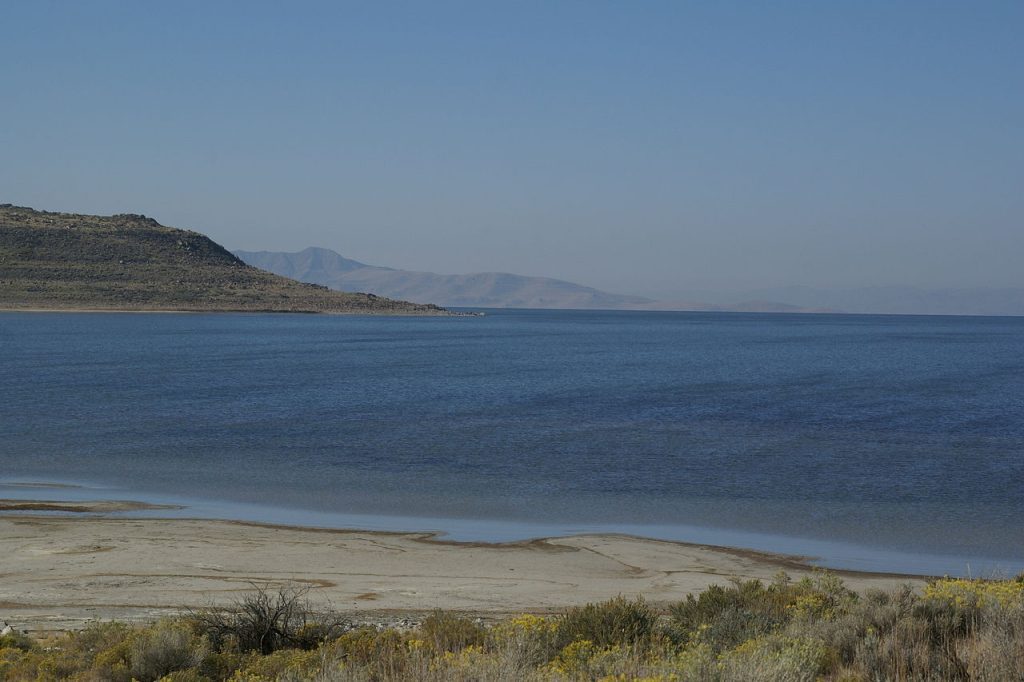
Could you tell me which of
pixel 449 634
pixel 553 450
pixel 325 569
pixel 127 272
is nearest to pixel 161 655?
pixel 449 634

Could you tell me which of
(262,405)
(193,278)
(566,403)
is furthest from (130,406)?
(193,278)

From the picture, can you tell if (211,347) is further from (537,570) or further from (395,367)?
(537,570)

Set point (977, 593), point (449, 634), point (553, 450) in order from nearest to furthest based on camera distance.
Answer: point (449, 634)
point (977, 593)
point (553, 450)

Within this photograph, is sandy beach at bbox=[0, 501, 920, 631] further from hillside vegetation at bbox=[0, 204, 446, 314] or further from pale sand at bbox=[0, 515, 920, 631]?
hillside vegetation at bbox=[0, 204, 446, 314]

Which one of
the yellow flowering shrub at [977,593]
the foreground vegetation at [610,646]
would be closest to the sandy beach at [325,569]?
the foreground vegetation at [610,646]

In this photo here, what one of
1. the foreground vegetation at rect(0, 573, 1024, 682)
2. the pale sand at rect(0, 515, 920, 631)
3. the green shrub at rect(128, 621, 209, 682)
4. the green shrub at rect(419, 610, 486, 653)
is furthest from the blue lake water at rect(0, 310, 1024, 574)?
the green shrub at rect(128, 621, 209, 682)

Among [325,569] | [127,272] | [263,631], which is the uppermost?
[127,272]

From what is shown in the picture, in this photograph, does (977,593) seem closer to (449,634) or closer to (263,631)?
(449,634)

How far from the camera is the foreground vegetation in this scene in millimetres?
6387

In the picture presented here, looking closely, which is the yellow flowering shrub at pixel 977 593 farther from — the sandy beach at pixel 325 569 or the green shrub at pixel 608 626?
the sandy beach at pixel 325 569

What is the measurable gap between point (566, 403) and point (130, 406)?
16.6 m

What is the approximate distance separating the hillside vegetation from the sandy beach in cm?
12094

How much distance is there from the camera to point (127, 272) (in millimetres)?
141750

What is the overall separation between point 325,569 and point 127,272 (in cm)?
13972
